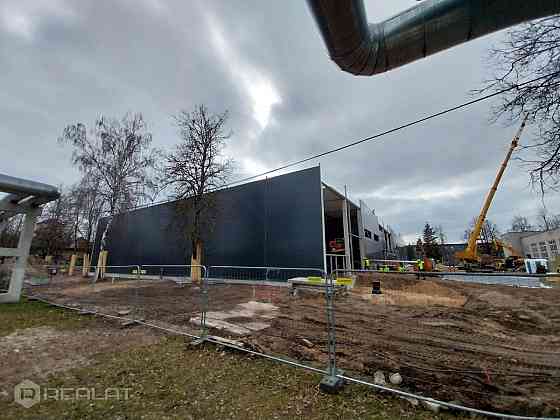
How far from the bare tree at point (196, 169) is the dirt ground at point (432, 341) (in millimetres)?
6616

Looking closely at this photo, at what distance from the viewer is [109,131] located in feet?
63.6

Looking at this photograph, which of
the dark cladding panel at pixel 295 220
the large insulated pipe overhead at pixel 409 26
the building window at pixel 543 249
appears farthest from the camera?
the building window at pixel 543 249

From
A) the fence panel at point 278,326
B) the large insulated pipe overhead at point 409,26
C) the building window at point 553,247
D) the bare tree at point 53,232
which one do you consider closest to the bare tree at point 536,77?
the large insulated pipe overhead at point 409,26

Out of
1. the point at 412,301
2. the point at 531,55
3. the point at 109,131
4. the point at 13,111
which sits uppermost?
the point at 109,131

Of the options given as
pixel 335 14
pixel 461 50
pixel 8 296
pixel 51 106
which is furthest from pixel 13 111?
pixel 461 50

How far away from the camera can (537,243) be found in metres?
37.2

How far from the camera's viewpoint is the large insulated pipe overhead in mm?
2746

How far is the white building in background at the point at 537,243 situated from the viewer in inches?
1254

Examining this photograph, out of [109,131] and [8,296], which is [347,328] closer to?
[8,296]

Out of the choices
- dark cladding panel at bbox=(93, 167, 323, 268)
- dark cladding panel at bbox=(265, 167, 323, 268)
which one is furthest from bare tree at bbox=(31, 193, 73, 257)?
dark cladding panel at bbox=(265, 167, 323, 268)

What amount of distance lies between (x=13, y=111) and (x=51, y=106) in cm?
132

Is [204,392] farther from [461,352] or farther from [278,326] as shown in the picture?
[461,352]

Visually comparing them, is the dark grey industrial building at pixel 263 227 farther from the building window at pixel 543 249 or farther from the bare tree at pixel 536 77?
the building window at pixel 543 249

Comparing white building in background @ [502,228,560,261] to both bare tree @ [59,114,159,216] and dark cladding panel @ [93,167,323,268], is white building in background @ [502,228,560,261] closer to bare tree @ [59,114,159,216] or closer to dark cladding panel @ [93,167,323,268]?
dark cladding panel @ [93,167,323,268]
